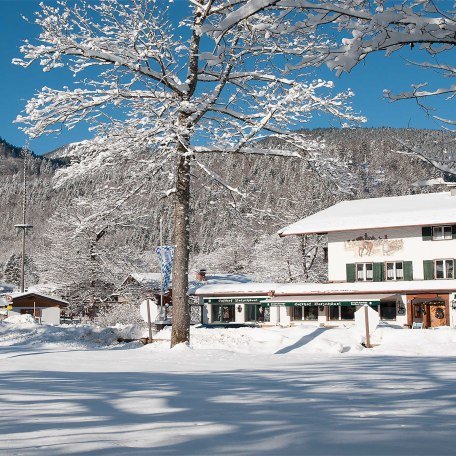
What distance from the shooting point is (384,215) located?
121 ft

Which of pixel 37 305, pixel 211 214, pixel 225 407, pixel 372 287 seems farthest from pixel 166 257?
pixel 37 305

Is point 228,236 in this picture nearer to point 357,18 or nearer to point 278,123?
point 278,123

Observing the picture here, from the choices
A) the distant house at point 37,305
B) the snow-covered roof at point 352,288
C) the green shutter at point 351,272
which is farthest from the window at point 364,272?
the distant house at point 37,305

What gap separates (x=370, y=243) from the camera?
37312 millimetres

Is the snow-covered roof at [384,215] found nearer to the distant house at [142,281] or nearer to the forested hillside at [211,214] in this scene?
the forested hillside at [211,214]

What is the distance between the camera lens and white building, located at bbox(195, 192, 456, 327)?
3509cm

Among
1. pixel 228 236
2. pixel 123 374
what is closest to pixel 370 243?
pixel 123 374

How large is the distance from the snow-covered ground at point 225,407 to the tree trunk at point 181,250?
12.7 ft

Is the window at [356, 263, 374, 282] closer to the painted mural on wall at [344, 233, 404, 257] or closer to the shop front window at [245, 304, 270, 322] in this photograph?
the painted mural on wall at [344, 233, 404, 257]

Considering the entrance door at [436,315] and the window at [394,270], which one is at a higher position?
the window at [394,270]

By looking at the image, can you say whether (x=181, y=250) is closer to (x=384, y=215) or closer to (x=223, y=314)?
(x=384, y=215)

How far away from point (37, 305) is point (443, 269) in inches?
1532

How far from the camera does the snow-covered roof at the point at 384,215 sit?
115 feet

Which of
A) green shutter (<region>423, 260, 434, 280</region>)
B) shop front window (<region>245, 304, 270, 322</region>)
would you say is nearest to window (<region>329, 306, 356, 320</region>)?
green shutter (<region>423, 260, 434, 280</region>)
